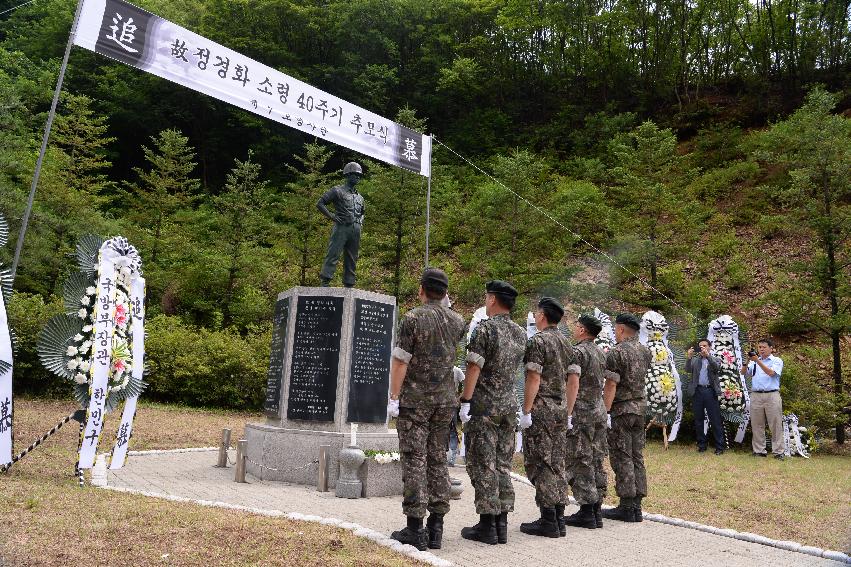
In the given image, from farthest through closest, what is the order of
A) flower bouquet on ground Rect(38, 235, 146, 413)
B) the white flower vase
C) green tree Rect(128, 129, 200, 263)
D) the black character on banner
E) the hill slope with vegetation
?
1. green tree Rect(128, 129, 200, 263)
2. the hill slope with vegetation
3. the black character on banner
4. flower bouquet on ground Rect(38, 235, 146, 413)
5. the white flower vase

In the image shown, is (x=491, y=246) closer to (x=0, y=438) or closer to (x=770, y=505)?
(x=770, y=505)

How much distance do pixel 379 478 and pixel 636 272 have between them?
12583mm

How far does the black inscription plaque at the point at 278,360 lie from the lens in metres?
7.60

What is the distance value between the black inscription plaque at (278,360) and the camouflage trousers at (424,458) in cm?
320

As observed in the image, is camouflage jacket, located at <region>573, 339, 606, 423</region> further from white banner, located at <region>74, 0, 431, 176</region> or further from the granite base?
white banner, located at <region>74, 0, 431, 176</region>

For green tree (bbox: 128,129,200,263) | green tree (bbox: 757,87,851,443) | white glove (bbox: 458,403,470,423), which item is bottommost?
white glove (bbox: 458,403,470,423)

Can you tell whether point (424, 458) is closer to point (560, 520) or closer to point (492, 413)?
point (492, 413)

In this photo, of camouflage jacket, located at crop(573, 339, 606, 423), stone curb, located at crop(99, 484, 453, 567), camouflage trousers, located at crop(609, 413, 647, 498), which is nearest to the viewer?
stone curb, located at crop(99, 484, 453, 567)

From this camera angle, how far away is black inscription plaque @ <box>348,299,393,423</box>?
7402 millimetres

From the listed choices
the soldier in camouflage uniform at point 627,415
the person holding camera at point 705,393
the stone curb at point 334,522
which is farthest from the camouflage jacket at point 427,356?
the person holding camera at point 705,393

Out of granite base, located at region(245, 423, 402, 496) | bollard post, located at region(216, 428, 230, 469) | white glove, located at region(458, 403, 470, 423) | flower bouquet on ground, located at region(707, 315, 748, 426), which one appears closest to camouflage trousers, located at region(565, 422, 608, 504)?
white glove, located at region(458, 403, 470, 423)

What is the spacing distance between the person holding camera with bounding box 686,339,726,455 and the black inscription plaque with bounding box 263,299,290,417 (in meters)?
7.30

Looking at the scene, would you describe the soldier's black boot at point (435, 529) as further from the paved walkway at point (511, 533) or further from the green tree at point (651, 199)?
the green tree at point (651, 199)

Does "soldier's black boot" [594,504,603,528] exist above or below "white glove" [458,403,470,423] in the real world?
below
